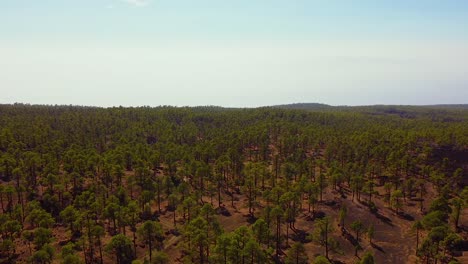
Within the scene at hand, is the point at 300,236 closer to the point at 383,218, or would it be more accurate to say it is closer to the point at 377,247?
the point at 377,247

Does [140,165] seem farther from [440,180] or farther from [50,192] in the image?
[440,180]

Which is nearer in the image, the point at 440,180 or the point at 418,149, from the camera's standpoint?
the point at 440,180


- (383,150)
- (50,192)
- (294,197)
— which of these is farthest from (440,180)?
(50,192)

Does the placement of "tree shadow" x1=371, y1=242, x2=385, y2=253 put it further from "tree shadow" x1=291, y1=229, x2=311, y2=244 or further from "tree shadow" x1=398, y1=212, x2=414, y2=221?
"tree shadow" x1=398, y1=212, x2=414, y2=221

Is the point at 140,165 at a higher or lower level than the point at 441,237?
higher

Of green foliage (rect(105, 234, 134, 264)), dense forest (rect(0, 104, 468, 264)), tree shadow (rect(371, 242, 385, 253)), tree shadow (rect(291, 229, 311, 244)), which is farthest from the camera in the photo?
tree shadow (rect(291, 229, 311, 244))

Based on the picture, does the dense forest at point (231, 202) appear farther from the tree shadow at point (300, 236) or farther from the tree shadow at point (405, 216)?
the tree shadow at point (300, 236)

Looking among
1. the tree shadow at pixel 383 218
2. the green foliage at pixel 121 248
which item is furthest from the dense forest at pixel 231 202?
the tree shadow at pixel 383 218

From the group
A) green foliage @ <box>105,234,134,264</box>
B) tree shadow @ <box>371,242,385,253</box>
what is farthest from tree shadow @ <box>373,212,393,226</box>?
green foliage @ <box>105,234,134,264</box>
